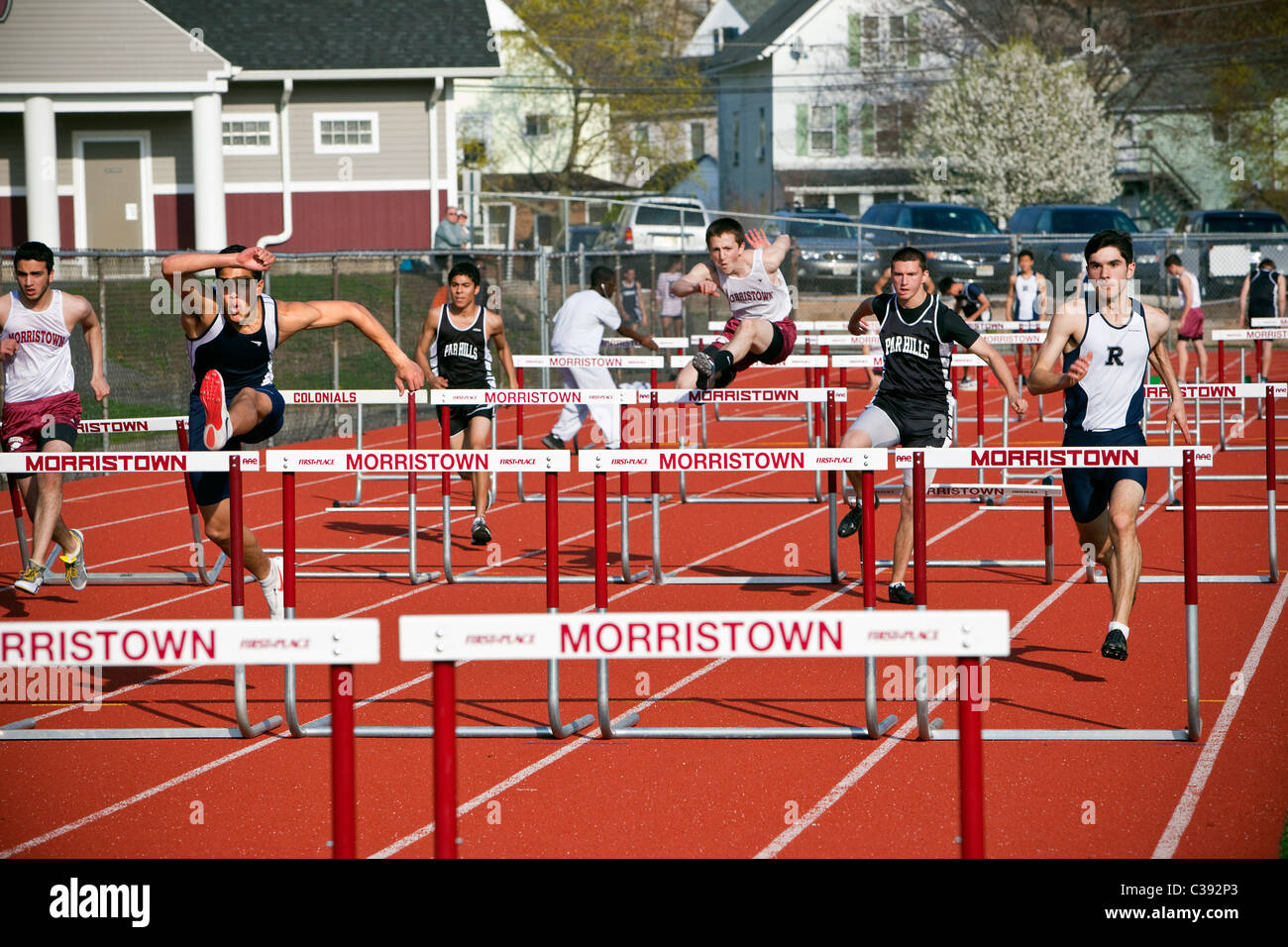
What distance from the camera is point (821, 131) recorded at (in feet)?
197

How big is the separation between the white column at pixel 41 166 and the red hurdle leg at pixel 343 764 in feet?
90.9

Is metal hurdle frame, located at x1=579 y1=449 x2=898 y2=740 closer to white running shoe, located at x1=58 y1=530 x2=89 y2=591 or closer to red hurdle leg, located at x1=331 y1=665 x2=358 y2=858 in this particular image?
red hurdle leg, located at x1=331 y1=665 x2=358 y2=858

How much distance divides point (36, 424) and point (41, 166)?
20.9m

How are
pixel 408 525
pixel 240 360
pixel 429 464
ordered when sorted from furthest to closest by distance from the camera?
pixel 408 525 → pixel 240 360 → pixel 429 464

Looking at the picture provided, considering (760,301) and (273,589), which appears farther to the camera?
(760,301)

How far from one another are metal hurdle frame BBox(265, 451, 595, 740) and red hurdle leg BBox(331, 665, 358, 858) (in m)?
3.23

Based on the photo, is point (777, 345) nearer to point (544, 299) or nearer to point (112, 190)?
point (544, 299)

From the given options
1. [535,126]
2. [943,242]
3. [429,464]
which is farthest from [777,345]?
[535,126]

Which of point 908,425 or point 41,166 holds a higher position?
point 41,166

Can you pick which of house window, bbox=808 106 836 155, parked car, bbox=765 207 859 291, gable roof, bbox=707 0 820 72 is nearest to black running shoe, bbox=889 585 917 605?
parked car, bbox=765 207 859 291

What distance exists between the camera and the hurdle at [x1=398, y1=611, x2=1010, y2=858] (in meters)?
3.62

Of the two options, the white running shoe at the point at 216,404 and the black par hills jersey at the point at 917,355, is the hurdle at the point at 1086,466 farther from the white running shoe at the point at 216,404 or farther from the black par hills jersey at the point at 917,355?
the white running shoe at the point at 216,404

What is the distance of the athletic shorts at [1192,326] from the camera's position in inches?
844
